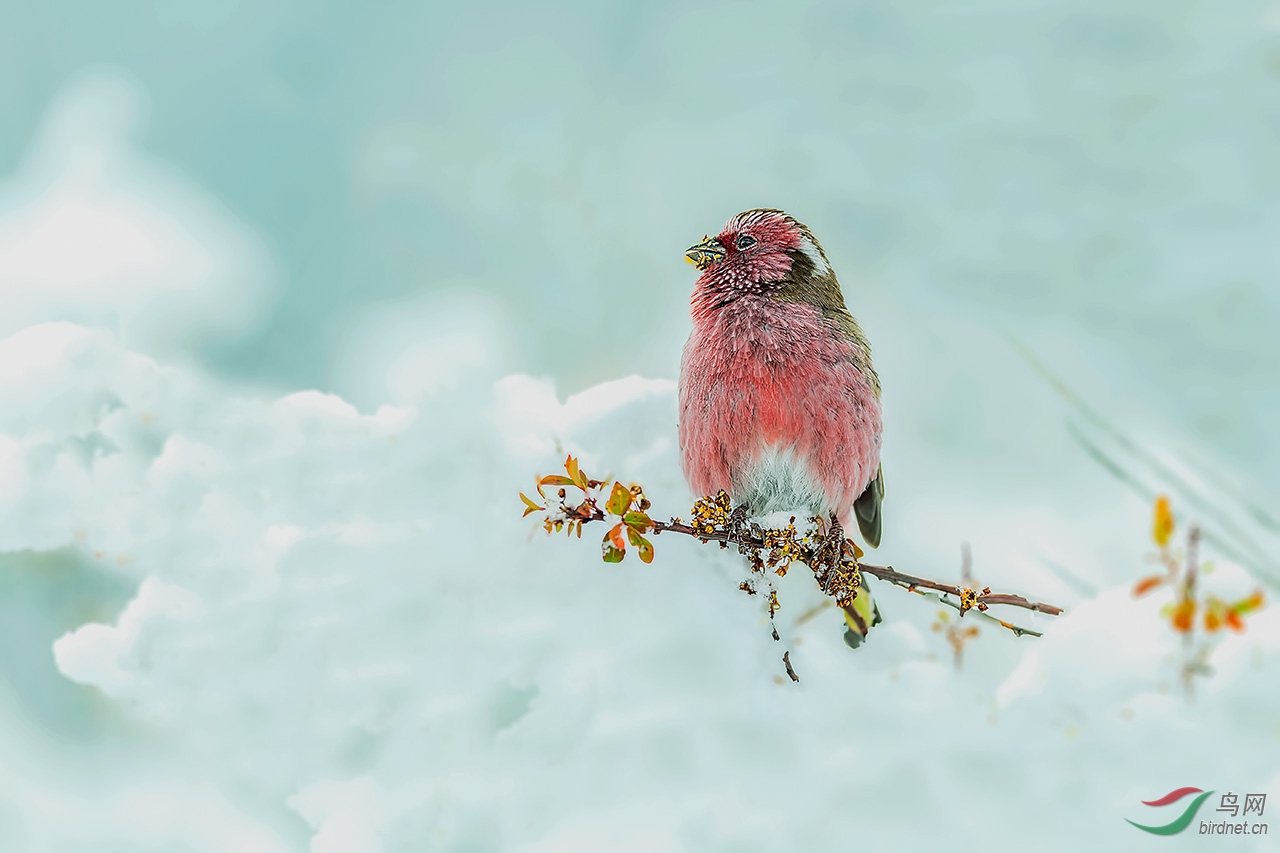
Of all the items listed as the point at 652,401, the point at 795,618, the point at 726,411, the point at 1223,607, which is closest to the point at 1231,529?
the point at 1223,607

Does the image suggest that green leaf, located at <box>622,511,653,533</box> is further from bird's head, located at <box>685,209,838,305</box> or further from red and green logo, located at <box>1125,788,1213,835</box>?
red and green logo, located at <box>1125,788,1213,835</box>

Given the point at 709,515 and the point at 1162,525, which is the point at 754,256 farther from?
the point at 1162,525

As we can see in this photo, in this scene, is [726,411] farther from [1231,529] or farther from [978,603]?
[1231,529]

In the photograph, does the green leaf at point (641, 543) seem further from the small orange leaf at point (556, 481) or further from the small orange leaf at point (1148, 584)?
the small orange leaf at point (1148, 584)

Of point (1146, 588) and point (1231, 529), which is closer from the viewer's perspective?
point (1146, 588)

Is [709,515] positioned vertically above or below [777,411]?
below

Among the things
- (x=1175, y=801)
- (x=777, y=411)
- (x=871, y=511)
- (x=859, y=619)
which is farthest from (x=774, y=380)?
(x=1175, y=801)
